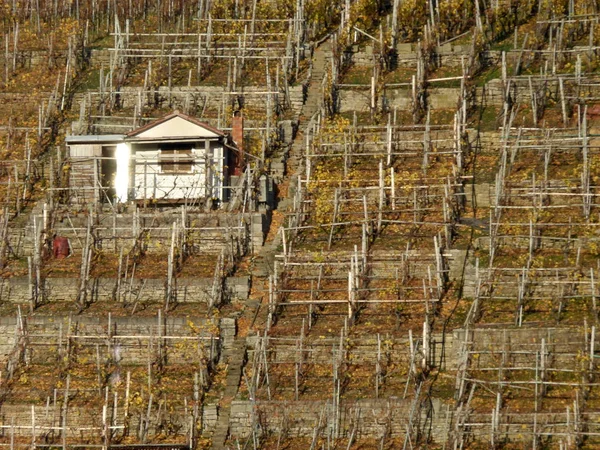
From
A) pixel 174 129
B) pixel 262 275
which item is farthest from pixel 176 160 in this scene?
pixel 262 275

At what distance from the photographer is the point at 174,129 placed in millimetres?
57844

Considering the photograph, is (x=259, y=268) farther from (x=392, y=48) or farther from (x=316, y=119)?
(x=392, y=48)

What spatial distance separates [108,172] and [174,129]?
2723mm

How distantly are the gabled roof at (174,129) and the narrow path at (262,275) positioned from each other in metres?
3.16

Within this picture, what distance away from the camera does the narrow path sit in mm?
47875

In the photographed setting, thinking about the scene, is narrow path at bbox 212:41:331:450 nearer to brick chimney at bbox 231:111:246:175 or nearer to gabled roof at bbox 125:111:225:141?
brick chimney at bbox 231:111:246:175

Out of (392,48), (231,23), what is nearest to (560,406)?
(392,48)

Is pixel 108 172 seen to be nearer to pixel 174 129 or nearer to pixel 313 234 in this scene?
pixel 174 129

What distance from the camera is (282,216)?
57219 mm

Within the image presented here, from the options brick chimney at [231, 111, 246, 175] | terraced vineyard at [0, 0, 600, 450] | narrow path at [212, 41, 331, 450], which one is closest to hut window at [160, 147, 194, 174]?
terraced vineyard at [0, 0, 600, 450]

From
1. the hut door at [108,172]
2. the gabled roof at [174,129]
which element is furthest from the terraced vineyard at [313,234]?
the gabled roof at [174,129]

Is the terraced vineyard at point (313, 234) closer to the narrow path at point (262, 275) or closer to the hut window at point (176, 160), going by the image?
the narrow path at point (262, 275)

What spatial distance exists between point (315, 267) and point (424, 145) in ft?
25.0

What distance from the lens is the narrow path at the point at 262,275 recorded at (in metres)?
47.9
